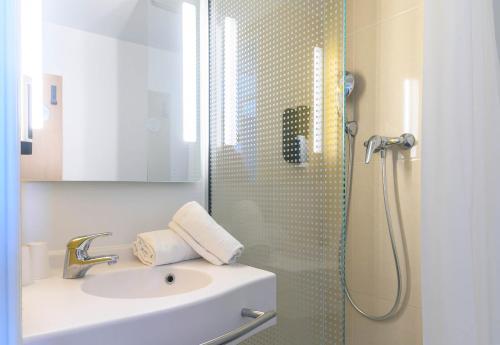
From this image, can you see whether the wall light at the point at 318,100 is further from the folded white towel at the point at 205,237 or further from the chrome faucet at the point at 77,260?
the chrome faucet at the point at 77,260

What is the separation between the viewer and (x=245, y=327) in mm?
884

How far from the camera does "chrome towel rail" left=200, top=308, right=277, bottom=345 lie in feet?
2.72

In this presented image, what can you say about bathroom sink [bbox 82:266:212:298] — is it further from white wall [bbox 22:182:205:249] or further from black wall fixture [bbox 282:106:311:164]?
black wall fixture [bbox 282:106:311:164]

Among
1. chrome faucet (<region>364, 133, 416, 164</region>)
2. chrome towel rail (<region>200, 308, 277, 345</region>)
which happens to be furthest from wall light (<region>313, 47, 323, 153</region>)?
chrome towel rail (<region>200, 308, 277, 345</region>)

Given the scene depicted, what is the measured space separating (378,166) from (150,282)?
3.44 ft

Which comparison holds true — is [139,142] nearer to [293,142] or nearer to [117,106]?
[117,106]

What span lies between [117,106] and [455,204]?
120 cm

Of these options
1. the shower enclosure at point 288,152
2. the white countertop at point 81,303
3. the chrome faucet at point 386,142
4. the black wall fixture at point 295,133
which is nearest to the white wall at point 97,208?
the white countertop at point 81,303

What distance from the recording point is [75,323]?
0.70m

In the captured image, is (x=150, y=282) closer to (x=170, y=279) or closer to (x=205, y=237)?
(x=170, y=279)

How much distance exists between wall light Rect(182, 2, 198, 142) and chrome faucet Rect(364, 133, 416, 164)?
75 centimetres

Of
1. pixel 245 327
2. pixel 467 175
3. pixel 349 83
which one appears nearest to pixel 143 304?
pixel 245 327

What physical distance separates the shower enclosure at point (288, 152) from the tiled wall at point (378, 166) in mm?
441

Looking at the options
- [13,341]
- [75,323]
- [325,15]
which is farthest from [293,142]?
[13,341]
